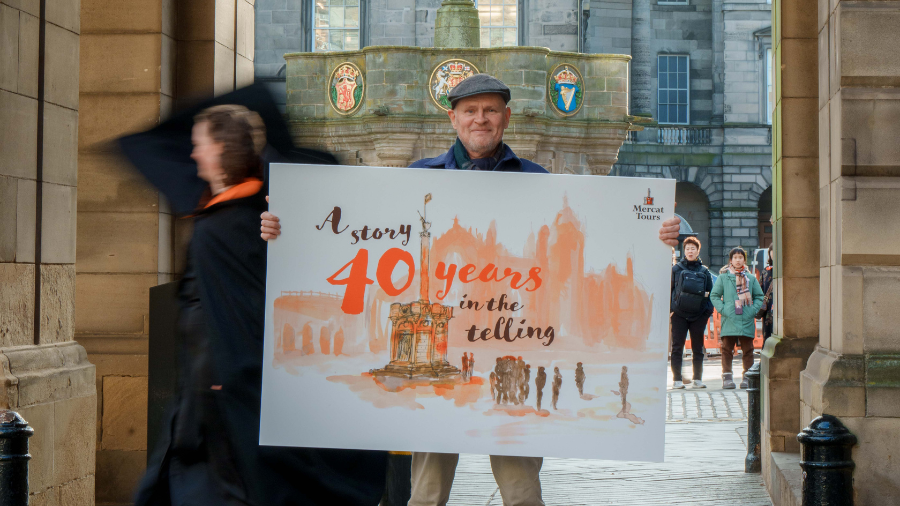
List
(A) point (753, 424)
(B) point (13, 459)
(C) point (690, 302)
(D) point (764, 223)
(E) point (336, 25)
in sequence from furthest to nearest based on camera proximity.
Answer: (D) point (764, 223) → (E) point (336, 25) → (C) point (690, 302) → (A) point (753, 424) → (B) point (13, 459)

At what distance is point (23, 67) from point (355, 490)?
261 centimetres

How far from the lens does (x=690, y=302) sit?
12.8 metres

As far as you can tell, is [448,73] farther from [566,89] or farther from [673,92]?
[673,92]

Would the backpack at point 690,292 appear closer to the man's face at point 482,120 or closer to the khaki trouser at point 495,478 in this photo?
the khaki trouser at point 495,478

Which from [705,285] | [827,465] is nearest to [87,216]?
[827,465]

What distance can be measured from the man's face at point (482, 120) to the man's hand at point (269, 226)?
0.81 m

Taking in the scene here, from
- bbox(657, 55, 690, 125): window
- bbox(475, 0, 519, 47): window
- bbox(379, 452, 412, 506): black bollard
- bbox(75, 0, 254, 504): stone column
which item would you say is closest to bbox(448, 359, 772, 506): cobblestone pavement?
bbox(379, 452, 412, 506): black bollard

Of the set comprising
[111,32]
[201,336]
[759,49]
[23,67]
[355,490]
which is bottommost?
[355,490]

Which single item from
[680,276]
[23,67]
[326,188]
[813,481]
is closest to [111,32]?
[23,67]

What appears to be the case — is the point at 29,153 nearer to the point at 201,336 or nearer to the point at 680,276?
the point at 201,336

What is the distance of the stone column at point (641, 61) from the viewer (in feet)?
127

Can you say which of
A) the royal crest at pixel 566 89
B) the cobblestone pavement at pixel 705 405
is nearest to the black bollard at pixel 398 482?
the cobblestone pavement at pixel 705 405

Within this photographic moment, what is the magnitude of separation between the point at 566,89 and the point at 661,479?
13218 millimetres

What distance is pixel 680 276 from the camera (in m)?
13.1
